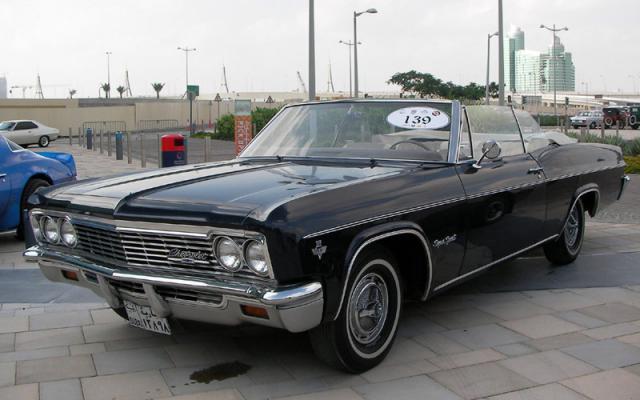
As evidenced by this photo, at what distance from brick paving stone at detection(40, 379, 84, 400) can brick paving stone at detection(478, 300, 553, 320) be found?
2863 mm

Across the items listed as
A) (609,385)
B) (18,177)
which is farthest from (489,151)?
(18,177)

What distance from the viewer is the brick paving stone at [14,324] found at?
16.6 feet

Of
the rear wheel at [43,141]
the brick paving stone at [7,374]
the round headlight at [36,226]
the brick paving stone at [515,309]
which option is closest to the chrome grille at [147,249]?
the round headlight at [36,226]

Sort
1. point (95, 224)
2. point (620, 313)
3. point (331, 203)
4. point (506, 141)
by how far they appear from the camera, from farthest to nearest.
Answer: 1. point (506, 141)
2. point (620, 313)
3. point (95, 224)
4. point (331, 203)

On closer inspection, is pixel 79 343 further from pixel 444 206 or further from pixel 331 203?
pixel 444 206

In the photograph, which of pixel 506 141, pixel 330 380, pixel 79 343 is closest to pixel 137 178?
pixel 79 343

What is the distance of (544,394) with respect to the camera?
12.7 feet

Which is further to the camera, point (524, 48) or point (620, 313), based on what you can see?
point (524, 48)

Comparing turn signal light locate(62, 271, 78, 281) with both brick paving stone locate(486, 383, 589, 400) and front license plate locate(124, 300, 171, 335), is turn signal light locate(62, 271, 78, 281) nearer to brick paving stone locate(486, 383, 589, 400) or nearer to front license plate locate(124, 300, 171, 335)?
front license plate locate(124, 300, 171, 335)

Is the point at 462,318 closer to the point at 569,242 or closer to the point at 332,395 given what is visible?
the point at 332,395

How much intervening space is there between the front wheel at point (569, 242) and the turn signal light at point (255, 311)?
12.1 ft

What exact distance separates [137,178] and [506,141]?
2.94 metres

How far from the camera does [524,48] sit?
452ft

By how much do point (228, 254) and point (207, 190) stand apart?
542 millimetres
